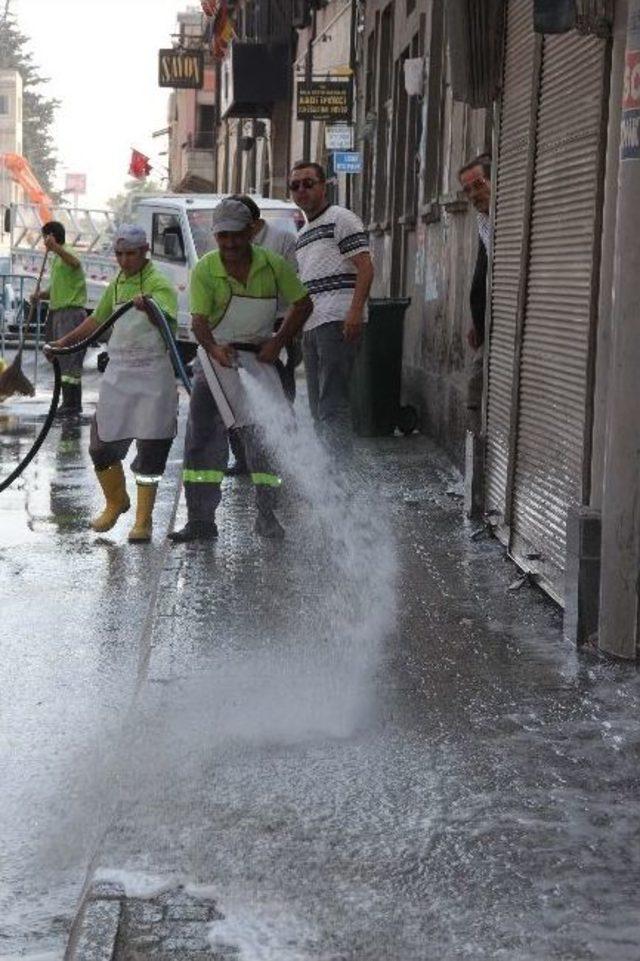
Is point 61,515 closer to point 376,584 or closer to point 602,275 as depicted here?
point 376,584

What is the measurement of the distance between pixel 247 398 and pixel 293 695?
359 cm

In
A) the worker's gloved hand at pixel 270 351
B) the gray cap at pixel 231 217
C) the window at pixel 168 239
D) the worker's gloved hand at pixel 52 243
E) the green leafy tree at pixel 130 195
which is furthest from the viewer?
the green leafy tree at pixel 130 195

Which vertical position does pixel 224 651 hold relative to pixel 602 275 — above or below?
below

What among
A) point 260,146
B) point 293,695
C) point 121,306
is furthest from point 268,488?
point 260,146

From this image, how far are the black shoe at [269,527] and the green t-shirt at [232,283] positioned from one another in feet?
3.44

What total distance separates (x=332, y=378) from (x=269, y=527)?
1.73 m

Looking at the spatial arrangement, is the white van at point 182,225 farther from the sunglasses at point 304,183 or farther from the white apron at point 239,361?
the white apron at point 239,361

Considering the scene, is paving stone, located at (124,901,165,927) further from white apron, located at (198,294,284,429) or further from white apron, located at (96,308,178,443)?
white apron, located at (96,308,178,443)

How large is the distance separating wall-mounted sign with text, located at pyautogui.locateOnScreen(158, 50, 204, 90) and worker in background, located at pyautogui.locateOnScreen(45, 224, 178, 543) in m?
51.3

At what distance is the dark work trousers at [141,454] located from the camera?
9.84 metres

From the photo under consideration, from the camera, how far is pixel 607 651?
693 cm

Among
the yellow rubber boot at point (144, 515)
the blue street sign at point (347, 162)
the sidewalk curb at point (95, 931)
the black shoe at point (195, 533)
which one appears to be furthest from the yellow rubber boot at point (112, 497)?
the blue street sign at point (347, 162)

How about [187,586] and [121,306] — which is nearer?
[187,586]

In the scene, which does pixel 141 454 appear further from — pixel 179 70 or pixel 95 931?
pixel 179 70
